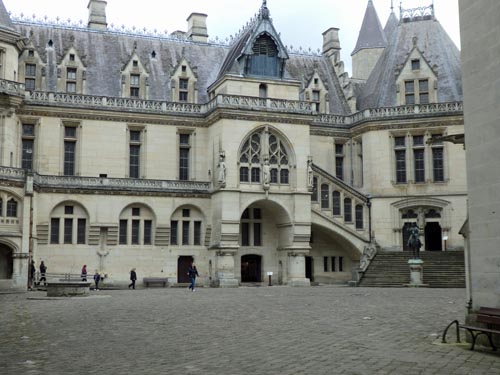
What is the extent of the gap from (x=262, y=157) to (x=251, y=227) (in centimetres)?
537

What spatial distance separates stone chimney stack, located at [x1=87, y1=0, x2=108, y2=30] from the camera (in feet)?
168

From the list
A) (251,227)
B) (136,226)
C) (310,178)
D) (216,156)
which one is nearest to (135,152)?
(136,226)

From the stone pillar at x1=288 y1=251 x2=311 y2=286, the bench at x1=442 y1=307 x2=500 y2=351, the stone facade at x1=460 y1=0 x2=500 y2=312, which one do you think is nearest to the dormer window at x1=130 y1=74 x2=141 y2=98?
the stone pillar at x1=288 y1=251 x2=311 y2=286

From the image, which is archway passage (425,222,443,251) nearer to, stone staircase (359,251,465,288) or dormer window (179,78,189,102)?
stone staircase (359,251,465,288)

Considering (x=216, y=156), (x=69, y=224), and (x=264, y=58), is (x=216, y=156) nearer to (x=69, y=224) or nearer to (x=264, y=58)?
(x=264, y=58)

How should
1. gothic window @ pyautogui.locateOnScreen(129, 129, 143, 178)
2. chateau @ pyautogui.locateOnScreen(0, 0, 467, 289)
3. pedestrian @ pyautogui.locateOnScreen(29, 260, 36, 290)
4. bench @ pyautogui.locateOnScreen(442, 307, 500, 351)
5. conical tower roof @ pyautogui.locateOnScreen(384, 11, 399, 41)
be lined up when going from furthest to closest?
1. conical tower roof @ pyautogui.locateOnScreen(384, 11, 399, 41)
2. gothic window @ pyautogui.locateOnScreen(129, 129, 143, 178)
3. chateau @ pyautogui.locateOnScreen(0, 0, 467, 289)
4. pedestrian @ pyautogui.locateOnScreen(29, 260, 36, 290)
5. bench @ pyautogui.locateOnScreen(442, 307, 500, 351)

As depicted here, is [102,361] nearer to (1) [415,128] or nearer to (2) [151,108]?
(2) [151,108]

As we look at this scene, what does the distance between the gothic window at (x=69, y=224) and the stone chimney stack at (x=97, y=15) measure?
15354 mm

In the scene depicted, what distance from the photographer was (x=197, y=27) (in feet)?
179

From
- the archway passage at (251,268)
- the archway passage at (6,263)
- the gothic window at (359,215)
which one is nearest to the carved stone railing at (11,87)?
the archway passage at (6,263)

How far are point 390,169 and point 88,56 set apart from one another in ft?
77.7

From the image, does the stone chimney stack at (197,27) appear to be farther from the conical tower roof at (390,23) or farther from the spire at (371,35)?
the conical tower roof at (390,23)

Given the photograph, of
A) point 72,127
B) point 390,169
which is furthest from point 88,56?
point 390,169

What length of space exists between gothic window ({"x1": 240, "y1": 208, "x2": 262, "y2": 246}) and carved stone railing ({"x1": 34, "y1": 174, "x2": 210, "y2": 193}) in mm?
3738
